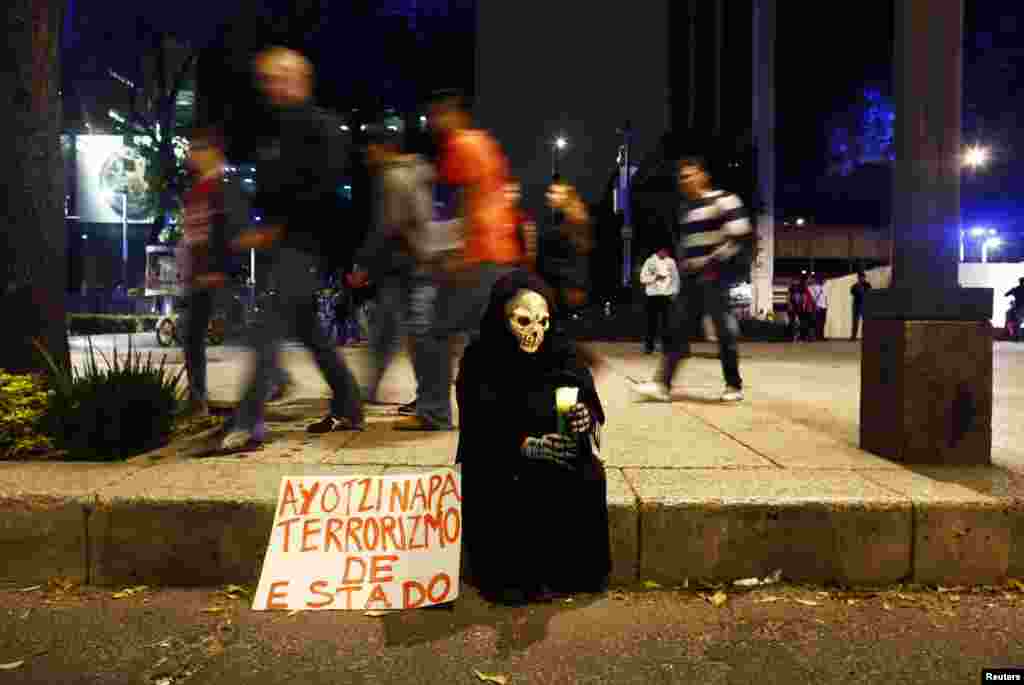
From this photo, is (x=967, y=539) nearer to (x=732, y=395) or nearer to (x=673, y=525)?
(x=673, y=525)

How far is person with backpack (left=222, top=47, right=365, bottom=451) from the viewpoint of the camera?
4.20 meters

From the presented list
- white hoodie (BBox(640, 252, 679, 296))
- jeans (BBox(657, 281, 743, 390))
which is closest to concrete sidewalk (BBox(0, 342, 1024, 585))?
jeans (BBox(657, 281, 743, 390))

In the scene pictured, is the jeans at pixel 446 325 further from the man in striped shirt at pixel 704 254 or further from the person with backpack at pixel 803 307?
the person with backpack at pixel 803 307

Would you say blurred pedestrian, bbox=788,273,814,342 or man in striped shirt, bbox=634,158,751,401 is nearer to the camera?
man in striped shirt, bbox=634,158,751,401

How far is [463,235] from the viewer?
4863mm

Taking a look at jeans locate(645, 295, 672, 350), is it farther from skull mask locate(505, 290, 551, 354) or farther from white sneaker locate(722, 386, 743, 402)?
skull mask locate(505, 290, 551, 354)

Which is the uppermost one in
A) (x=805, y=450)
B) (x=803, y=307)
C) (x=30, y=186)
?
(x=30, y=186)

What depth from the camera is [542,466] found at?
3.04 m

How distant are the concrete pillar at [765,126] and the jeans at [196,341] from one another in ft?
80.9

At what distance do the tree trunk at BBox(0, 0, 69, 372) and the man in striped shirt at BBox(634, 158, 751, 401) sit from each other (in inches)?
166

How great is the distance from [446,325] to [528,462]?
1962 mm

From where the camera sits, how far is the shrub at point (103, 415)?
4.09 meters

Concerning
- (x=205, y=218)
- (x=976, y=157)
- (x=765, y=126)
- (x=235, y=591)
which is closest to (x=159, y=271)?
(x=205, y=218)

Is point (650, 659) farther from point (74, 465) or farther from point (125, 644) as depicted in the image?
point (74, 465)
